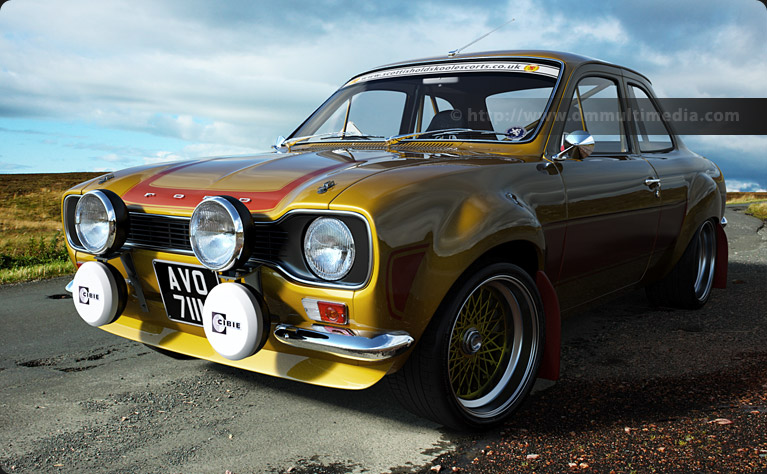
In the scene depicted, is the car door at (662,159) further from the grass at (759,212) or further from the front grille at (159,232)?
the grass at (759,212)

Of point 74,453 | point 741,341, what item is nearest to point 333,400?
point 74,453

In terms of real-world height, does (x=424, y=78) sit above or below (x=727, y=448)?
above

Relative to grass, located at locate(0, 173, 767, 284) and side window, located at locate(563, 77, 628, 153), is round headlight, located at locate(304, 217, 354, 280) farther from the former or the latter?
grass, located at locate(0, 173, 767, 284)

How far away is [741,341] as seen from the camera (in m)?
4.16

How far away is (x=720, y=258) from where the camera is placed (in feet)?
17.7

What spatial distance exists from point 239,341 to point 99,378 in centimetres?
140

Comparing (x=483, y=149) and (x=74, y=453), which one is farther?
(x=483, y=149)

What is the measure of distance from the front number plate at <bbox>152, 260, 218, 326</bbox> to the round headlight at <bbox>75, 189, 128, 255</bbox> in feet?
0.72

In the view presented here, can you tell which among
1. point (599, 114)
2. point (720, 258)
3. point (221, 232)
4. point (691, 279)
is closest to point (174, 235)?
point (221, 232)

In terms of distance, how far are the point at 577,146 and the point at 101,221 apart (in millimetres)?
2378

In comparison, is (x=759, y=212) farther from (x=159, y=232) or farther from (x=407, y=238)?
(x=159, y=232)

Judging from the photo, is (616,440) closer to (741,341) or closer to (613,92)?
(741,341)

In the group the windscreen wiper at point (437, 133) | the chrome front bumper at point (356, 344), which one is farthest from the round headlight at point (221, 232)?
the windscreen wiper at point (437, 133)

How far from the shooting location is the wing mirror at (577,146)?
329 cm
